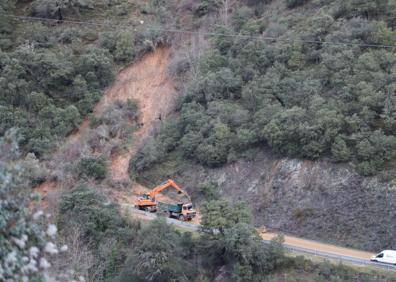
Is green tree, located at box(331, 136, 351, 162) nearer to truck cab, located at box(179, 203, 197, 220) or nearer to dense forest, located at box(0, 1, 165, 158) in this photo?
truck cab, located at box(179, 203, 197, 220)

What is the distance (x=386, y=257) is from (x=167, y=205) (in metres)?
13.9

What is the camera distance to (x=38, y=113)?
4547 centimetres

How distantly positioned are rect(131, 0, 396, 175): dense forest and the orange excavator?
2.71 metres

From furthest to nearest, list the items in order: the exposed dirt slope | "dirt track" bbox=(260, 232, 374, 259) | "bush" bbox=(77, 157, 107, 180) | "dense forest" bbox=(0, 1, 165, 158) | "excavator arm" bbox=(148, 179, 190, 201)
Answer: the exposed dirt slope → "dense forest" bbox=(0, 1, 165, 158) → "bush" bbox=(77, 157, 107, 180) → "excavator arm" bbox=(148, 179, 190, 201) → "dirt track" bbox=(260, 232, 374, 259)

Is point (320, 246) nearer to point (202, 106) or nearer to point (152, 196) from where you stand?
point (152, 196)

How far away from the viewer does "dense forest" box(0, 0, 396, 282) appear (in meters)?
29.8

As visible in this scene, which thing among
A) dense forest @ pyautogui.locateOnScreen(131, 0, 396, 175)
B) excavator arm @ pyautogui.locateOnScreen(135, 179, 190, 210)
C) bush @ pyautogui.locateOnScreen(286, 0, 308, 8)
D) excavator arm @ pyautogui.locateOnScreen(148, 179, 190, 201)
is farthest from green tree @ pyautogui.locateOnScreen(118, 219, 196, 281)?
bush @ pyautogui.locateOnScreen(286, 0, 308, 8)

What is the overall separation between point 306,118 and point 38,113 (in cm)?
2024

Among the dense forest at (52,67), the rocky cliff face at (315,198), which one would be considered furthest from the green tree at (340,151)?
the dense forest at (52,67)

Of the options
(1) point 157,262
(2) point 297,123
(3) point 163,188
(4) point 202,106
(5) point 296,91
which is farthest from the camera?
(4) point 202,106

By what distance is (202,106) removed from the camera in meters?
43.0

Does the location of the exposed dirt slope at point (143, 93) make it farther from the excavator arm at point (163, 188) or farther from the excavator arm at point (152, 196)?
→ the excavator arm at point (163, 188)

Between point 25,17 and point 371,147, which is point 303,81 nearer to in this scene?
point 371,147

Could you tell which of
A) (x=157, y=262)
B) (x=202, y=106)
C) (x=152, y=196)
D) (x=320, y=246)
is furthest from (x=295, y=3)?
(x=157, y=262)
